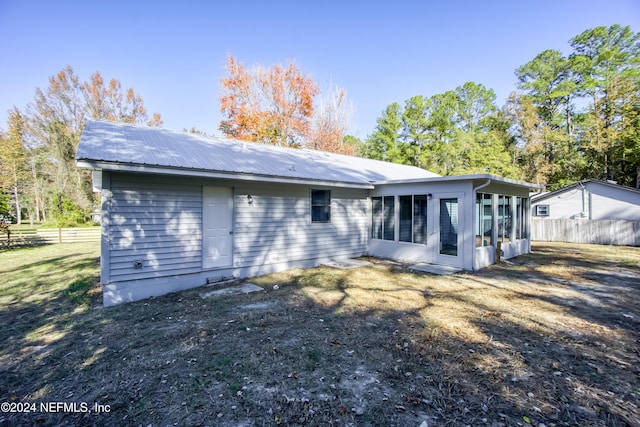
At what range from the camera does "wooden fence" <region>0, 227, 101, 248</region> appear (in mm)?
13953

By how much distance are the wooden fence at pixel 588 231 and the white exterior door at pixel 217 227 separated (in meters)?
16.4

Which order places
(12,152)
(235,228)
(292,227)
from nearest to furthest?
(235,228)
(292,227)
(12,152)

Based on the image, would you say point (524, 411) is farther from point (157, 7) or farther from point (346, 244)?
point (157, 7)

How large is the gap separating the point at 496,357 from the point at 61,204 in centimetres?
2310

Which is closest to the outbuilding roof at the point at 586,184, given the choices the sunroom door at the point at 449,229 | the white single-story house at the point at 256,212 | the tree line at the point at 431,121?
the tree line at the point at 431,121

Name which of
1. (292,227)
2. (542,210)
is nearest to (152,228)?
(292,227)

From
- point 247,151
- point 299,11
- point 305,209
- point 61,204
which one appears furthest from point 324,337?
point 61,204

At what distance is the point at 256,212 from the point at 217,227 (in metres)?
1.05

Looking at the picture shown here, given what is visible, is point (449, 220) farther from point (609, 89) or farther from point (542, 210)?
point (609, 89)

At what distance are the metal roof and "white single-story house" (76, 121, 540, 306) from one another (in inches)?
1.3

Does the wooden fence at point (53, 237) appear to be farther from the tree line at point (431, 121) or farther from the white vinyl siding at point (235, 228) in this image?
the white vinyl siding at point (235, 228)

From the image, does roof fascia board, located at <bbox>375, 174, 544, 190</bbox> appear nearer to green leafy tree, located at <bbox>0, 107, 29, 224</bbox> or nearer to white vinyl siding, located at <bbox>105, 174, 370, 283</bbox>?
white vinyl siding, located at <bbox>105, 174, 370, 283</bbox>

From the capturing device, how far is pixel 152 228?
5.89m

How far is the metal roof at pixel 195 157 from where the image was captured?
540 centimetres
